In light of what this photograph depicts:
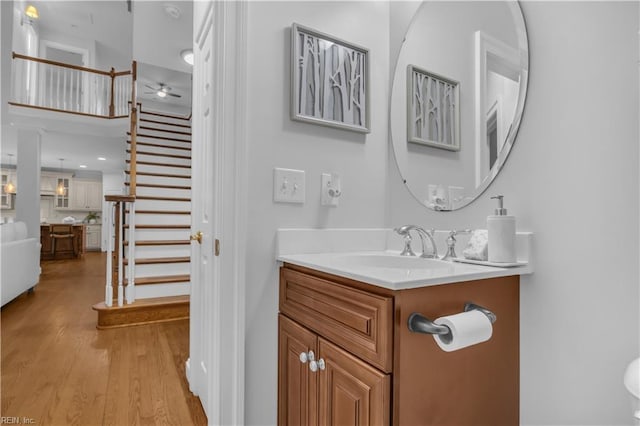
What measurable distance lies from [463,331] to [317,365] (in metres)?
0.45

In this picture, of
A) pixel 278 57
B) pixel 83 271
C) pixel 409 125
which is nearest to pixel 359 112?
pixel 409 125

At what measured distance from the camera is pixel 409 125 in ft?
4.45

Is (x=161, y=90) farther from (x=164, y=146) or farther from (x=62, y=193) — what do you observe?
(x=62, y=193)

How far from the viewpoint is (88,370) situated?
2064 millimetres

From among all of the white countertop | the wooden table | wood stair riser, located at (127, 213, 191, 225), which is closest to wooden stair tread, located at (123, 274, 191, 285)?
wood stair riser, located at (127, 213, 191, 225)

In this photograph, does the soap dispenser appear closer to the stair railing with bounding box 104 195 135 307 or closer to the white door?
the white door

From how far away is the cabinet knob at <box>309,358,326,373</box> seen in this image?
0.92m

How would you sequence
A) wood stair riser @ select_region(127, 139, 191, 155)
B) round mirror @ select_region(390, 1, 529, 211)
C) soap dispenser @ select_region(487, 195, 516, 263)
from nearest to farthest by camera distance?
soap dispenser @ select_region(487, 195, 516, 263) → round mirror @ select_region(390, 1, 529, 211) → wood stair riser @ select_region(127, 139, 191, 155)

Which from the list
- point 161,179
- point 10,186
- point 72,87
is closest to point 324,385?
point 161,179

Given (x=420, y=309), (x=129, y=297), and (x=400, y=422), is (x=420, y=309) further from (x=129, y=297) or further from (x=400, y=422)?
(x=129, y=297)

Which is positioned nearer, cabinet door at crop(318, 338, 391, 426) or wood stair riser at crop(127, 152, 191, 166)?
cabinet door at crop(318, 338, 391, 426)

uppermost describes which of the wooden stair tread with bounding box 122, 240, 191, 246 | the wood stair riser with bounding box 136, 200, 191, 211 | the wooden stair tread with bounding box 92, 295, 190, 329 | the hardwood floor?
the wood stair riser with bounding box 136, 200, 191, 211

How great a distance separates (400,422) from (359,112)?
3.61 ft

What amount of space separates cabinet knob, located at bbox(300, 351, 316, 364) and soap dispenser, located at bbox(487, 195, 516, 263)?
57cm
